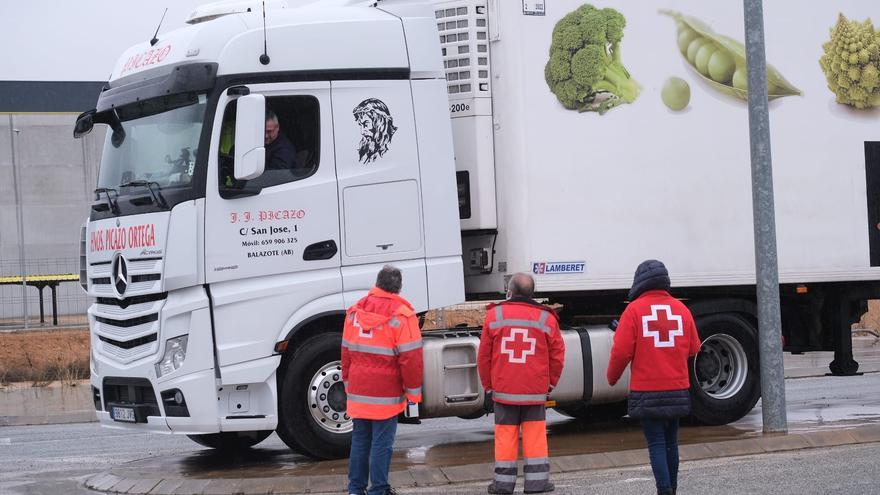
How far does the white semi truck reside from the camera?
10164mm

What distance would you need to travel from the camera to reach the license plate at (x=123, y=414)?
10.4m

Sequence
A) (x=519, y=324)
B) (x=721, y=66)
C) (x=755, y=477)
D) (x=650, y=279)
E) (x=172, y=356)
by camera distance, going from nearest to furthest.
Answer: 1. (x=650, y=279)
2. (x=519, y=324)
3. (x=755, y=477)
4. (x=172, y=356)
5. (x=721, y=66)

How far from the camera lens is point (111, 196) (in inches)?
423

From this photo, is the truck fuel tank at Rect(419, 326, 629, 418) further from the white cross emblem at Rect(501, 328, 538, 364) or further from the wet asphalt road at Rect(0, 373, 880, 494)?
the white cross emblem at Rect(501, 328, 538, 364)

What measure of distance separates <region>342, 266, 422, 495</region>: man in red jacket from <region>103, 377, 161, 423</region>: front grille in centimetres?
245

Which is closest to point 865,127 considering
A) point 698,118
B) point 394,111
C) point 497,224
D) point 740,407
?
point 698,118

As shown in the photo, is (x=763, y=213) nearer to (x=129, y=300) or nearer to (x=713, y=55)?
(x=713, y=55)

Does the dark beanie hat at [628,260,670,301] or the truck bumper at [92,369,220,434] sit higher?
the dark beanie hat at [628,260,670,301]

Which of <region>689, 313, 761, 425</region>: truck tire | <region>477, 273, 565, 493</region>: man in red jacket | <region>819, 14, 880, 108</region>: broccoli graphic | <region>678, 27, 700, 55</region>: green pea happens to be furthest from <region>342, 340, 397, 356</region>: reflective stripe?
<region>819, 14, 880, 108</region>: broccoli graphic

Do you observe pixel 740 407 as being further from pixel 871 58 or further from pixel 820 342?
pixel 871 58

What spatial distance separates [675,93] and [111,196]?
5.24m

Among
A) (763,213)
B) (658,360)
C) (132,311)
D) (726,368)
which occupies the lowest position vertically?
(726,368)

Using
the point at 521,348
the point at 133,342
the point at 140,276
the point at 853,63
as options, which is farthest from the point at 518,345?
the point at 853,63

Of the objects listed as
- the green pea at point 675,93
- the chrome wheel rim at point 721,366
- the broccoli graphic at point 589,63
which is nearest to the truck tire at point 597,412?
the chrome wheel rim at point 721,366
